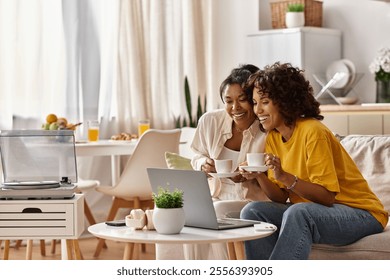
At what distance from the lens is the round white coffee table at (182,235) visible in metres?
2.56

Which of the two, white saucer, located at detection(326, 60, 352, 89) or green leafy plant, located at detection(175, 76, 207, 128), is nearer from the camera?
white saucer, located at detection(326, 60, 352, 89)

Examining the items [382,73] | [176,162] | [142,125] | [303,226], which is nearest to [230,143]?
[176,162]

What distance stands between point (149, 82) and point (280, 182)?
125 inches

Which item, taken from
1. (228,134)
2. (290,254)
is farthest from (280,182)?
(228,134)

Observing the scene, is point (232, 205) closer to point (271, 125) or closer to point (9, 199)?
point (271, 125)

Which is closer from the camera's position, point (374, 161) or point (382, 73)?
point (374, 161)

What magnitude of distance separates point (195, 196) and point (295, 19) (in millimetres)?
3450

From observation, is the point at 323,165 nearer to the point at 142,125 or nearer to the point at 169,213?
the point at 169,213

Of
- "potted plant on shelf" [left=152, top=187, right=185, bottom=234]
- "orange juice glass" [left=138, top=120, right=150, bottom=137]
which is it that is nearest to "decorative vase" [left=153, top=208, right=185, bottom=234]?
"potted plant on shelf" [left=152, top=187, right=185, bottom=234]

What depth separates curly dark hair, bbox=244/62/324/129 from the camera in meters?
3.14

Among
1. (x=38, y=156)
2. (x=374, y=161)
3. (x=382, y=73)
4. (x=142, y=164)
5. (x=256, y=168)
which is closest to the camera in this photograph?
(x=256, y=168)

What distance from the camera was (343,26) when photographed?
623cm

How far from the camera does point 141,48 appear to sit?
6137 mm

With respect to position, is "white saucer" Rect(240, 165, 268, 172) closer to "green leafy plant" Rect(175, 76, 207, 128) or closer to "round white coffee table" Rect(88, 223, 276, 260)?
"round white coffee table" Rect(88, 223, 276, 260)
